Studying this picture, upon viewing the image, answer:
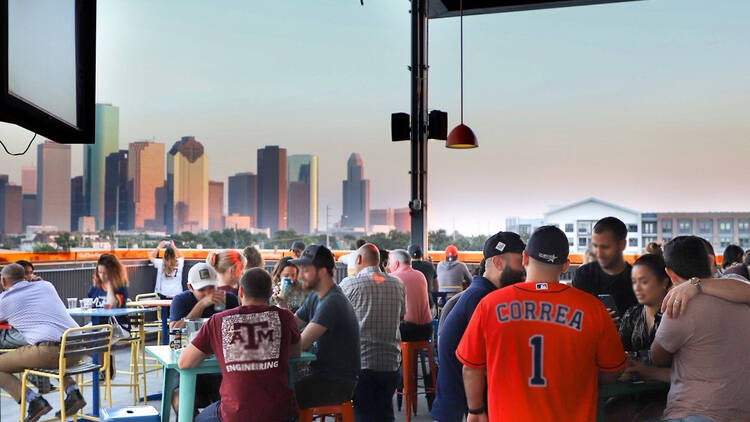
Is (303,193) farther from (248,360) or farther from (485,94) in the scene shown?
(248,360)

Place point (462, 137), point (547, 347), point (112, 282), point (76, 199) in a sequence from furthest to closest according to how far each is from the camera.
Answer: point (76, 199) → point (462, 137) → point (112, 282) → point (547, 347)

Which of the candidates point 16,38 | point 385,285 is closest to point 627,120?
point 385,285

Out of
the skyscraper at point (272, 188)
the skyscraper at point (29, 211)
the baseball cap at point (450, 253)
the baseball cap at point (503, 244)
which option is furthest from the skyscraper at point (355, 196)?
the baseball cap at point (503, 244)

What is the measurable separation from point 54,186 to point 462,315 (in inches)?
880

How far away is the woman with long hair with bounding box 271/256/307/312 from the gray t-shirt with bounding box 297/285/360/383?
1.32 meters

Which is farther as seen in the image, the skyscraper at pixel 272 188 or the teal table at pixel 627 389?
the skyscraper at pixel 272 188

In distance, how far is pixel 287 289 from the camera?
5531 millimetres

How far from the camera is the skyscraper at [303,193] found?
905 inches

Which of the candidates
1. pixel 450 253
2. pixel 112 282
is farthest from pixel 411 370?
pixel 450 253

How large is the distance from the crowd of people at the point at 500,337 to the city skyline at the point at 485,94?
29.2 ft

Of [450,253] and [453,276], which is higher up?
[450,253]

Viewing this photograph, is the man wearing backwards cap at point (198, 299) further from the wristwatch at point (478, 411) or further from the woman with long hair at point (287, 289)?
the wristwatch at point (478, 411)

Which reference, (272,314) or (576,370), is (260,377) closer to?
(272,314)

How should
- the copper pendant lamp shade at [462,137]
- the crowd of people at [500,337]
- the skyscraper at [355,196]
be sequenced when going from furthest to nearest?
the skyscraper at [355,196] → the copper pendant lamp shade at [462,137] → the crowd of people at [500,337]
